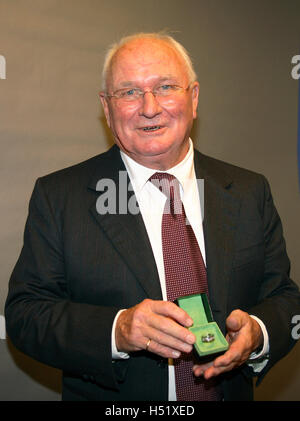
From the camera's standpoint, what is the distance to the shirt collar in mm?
1554

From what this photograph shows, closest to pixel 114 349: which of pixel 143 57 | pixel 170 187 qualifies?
pixel 170 187

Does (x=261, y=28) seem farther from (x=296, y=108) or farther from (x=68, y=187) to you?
(x=68, y=187)

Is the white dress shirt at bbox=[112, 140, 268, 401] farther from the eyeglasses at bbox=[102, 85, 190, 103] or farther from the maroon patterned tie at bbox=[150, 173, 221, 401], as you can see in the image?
the eyeglasses at bbox=[102, 85, 190, 103]

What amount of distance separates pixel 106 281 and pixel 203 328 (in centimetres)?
38

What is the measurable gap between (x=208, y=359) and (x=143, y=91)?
0.93 m

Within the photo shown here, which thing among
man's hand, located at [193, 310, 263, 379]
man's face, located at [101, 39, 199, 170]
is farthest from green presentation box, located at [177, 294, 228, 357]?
man's face, located at [101, 39, 199, 170]

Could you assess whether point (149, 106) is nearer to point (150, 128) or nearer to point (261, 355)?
point (150, 128)

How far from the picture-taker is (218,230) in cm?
153

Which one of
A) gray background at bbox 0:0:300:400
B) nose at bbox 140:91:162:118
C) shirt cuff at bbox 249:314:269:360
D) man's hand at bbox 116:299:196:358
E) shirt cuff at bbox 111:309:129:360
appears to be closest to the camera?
man's hand at bbox 116:299:196:358

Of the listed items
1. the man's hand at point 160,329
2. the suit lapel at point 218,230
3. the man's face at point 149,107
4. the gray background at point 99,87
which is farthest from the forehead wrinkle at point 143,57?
the man's hand at point 160,329

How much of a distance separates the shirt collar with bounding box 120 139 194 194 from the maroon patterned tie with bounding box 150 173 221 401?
8 centimetres

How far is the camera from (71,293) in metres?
1.47
